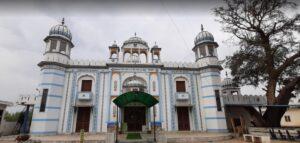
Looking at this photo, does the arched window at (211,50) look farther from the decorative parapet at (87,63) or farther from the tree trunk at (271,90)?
the decorative parapet at (87,63)

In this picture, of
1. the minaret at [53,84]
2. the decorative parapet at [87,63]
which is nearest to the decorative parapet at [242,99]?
the decorative parapet at [87,63]

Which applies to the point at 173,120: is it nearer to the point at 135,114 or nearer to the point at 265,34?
the point at 135,114

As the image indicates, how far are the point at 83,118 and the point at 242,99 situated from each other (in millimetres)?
18292

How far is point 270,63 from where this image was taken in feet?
47.5

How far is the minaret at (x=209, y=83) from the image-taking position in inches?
706

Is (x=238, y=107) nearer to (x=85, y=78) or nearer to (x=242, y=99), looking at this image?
(x=242, y=99)

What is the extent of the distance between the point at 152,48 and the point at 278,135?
47.8 ft

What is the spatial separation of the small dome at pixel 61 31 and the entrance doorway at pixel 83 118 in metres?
8.33

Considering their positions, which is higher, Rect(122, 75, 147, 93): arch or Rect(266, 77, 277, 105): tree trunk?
Rect(122, 75, 147, 93): arch

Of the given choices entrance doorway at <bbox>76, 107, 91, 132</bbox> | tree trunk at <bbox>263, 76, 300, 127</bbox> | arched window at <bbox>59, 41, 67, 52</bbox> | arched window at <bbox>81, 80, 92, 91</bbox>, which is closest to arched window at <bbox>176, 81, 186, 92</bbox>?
tree trunk at <bbox>263, 76, 300, 127</bbox>

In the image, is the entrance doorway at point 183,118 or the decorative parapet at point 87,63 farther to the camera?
the decorative parapet at point 87,63

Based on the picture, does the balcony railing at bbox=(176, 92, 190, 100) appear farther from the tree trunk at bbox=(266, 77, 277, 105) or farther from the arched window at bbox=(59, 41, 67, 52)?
the arched window at bbox=(59, 41, 67, 52)

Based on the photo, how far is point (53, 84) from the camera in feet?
56.5

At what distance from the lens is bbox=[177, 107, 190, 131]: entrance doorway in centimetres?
1866
